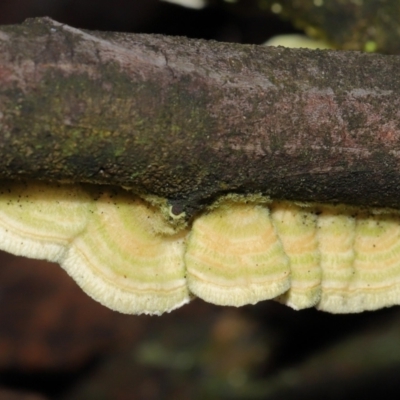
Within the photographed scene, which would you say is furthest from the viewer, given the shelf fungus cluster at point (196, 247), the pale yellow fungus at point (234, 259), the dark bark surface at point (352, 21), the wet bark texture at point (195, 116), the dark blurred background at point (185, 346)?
the dark blurred background at point (185, 346)

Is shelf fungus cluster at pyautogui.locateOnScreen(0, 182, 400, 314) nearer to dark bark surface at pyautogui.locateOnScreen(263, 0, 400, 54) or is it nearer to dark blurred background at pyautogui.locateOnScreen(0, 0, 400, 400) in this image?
dark bark surface at pyautogui.locateOnScreen(263, 0, 400, 54)

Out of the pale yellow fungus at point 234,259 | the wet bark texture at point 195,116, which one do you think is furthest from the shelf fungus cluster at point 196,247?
the wet bark texture at point 195,116

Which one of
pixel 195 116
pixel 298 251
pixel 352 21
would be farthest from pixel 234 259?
pixel 352 21

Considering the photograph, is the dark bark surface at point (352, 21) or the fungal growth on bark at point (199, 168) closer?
the fungal growth on bark at point (199, 168)

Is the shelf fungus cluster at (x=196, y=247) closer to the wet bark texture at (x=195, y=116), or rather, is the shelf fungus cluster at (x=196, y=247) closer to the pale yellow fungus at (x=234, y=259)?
the pale yellow fungus at (x=234, y=259)

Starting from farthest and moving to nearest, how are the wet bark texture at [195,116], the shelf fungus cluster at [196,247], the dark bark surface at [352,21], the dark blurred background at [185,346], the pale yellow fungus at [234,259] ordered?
the dark blurred background at [185,346]
the dark bark surface at [352,21]
the pale yellow fungus at [234,259]
the shelf fungus cluster at [196,247]
the wet bark texture at [195,116]

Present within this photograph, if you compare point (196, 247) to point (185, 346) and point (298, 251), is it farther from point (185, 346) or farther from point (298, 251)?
point (185, 346)

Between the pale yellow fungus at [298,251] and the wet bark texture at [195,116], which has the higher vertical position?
the wet bark texture at [195,116]
